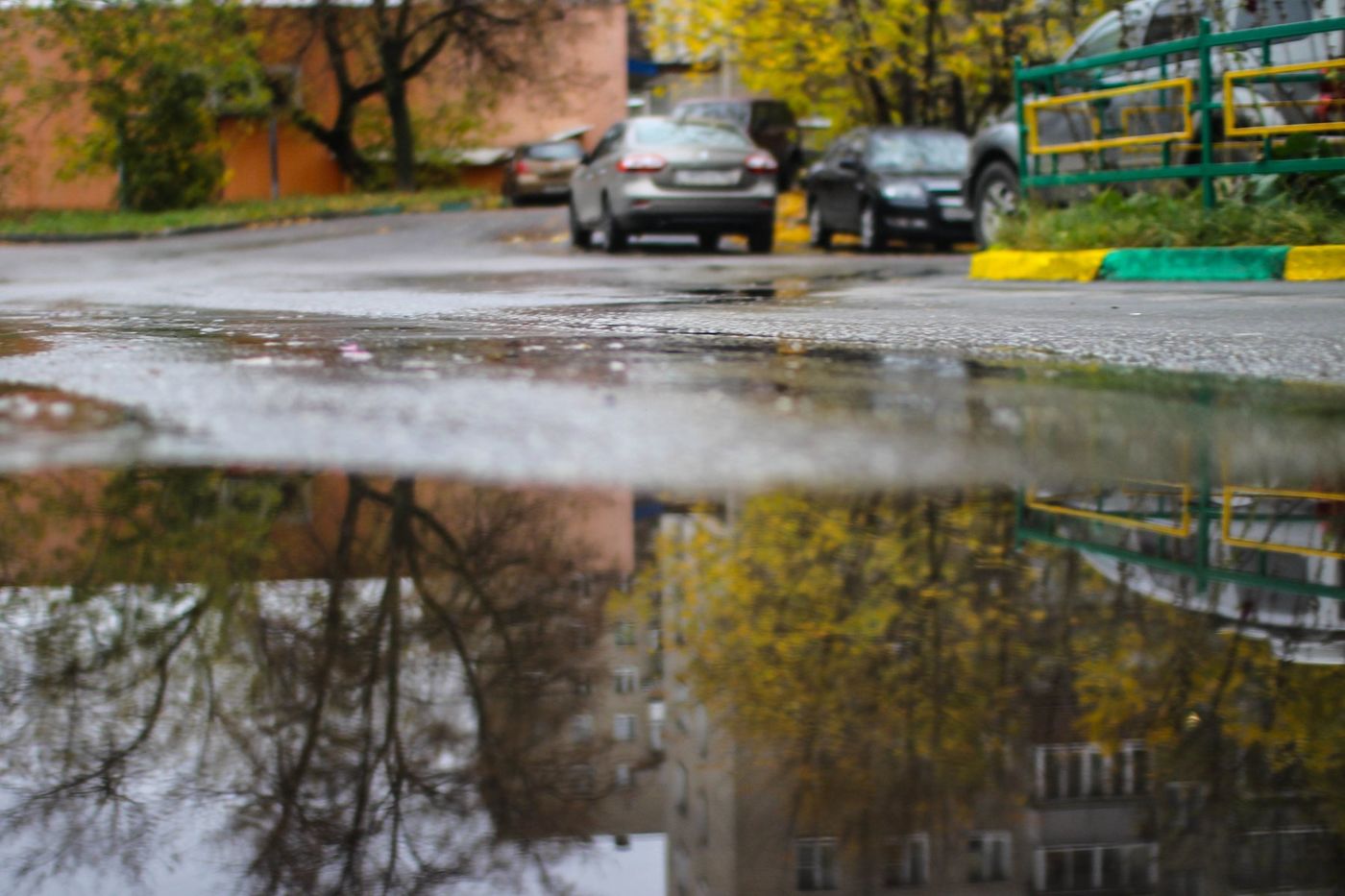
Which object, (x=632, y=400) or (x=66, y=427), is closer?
(x=66, y=427)

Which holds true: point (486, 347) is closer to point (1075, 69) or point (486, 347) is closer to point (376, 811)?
point (376, 811)

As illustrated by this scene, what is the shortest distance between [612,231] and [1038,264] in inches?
295

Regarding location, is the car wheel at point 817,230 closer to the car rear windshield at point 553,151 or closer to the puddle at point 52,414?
the car rear windshield at point 553,151

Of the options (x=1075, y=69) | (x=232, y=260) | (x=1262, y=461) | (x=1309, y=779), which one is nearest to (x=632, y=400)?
(x=1262, y=461)

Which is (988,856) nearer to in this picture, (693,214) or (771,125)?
(693,214)

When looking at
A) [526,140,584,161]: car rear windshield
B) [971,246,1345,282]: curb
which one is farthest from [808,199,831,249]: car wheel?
[526,140,584,161]: car rear windshield

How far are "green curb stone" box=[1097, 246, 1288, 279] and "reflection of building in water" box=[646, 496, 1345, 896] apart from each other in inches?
367

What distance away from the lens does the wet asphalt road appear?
4094 millimetres

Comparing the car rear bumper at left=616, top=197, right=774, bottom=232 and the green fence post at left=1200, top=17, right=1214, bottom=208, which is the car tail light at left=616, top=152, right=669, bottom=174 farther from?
the green fence post at left=1200, top=17, right=1214, bottom=208

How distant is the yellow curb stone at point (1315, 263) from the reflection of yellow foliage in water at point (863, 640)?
25.9ft

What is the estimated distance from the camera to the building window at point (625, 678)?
229 centimetres

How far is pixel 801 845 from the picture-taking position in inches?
72.4

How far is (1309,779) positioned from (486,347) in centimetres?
501

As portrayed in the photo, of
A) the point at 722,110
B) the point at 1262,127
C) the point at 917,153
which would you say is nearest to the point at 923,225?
the point at 917,153
